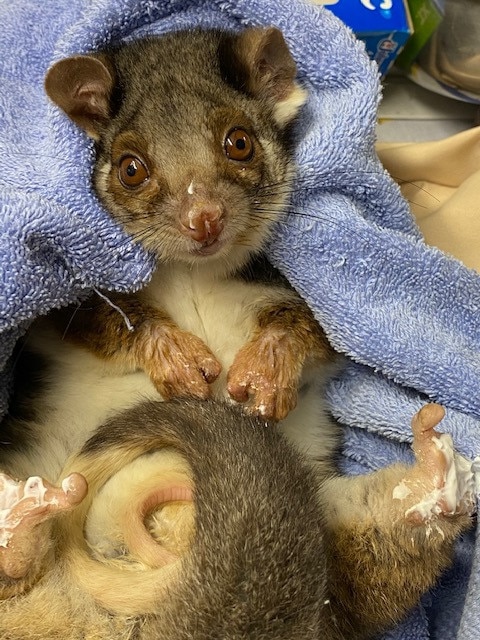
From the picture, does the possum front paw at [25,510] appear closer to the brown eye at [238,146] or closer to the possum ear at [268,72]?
the brown eye at [238,146]

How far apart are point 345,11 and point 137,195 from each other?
1346 millimetres

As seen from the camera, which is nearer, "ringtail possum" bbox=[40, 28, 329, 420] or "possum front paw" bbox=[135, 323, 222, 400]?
"ringtail possum" bbox=[40, 28, 329, 420]

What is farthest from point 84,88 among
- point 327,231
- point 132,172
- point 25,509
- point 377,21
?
point 377,21

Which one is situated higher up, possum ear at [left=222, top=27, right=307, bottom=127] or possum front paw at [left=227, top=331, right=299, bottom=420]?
possum ear at [left=222, top=27, right=307, bottom=127]

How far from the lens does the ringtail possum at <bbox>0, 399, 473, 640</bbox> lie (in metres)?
1.37

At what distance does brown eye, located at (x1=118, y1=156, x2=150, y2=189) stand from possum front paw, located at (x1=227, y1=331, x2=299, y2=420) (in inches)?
20.4

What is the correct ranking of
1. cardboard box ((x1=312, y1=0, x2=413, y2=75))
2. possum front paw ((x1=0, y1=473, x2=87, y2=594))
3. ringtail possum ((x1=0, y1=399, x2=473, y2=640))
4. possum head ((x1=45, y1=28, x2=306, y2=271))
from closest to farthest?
ringtail possum ((x1=0, y1=399, x2=473, y2=640)), possum front paw ((x1=0, y1=473, x2=87, y2=594)), possum head ((x1=45, y1=28, x2=306, y2=271)), cardboard box ((x1=312, y1=0, x2=413, y2=75))

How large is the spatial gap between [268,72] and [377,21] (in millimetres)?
1008

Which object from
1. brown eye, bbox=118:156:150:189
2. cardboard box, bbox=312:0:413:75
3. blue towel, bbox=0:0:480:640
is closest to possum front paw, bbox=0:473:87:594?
blue towel, bbox=0:0:480:640

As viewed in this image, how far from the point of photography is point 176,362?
5.97ft

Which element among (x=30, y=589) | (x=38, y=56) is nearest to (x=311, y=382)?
(x=30, y=589)

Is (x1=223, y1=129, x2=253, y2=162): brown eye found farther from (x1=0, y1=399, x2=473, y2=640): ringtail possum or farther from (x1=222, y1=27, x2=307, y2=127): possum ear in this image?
(x1=0, y1=399, x2=473, y2=640): ringtail possum

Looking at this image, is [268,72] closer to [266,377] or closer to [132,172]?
[132,172]

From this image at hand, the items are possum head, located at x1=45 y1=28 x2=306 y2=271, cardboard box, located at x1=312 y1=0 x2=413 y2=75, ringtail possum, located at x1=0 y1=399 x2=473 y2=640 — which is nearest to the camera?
ringtail possum, located at x1=0 y1=399 x2=473 y2=640
